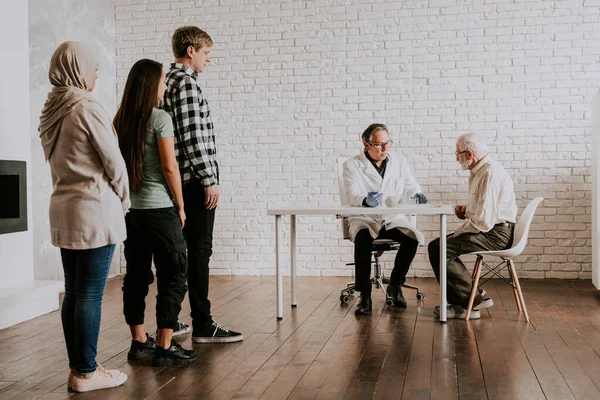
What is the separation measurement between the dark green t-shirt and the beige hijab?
0.43m

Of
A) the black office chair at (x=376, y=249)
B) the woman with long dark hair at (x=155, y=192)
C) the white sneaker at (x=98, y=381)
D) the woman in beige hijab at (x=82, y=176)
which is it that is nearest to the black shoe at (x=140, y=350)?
the woman with long dark hair at (x=155, y=192)

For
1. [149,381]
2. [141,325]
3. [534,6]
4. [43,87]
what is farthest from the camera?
[534,6]

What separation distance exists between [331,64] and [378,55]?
1.47ft

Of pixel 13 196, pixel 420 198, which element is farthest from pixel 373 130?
pixel 13 196

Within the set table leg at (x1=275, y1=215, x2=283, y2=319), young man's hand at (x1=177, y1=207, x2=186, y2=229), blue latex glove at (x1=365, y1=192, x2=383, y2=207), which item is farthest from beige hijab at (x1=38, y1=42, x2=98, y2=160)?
blue latex glove at (x1=365, y1=192, x2=383, y2=207)

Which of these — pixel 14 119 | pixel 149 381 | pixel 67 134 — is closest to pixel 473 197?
pixel 149 381

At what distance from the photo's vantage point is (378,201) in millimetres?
4527

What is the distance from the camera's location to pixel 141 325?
3580 millimetres

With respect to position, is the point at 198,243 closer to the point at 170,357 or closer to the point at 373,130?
the point at 170,357

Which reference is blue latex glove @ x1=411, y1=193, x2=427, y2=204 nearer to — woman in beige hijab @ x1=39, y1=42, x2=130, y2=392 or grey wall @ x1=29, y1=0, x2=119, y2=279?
woman in beige hijab @ x1=39, y1=42, x2=130, y2=392

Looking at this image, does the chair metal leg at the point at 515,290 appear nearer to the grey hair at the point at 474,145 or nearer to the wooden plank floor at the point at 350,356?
the wooden plank floor at the point at 350,356

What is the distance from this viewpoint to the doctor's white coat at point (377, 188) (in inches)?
196

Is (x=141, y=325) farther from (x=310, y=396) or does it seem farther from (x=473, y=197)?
(x=473, y=197)

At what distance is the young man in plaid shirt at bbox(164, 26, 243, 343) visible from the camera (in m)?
3.54
